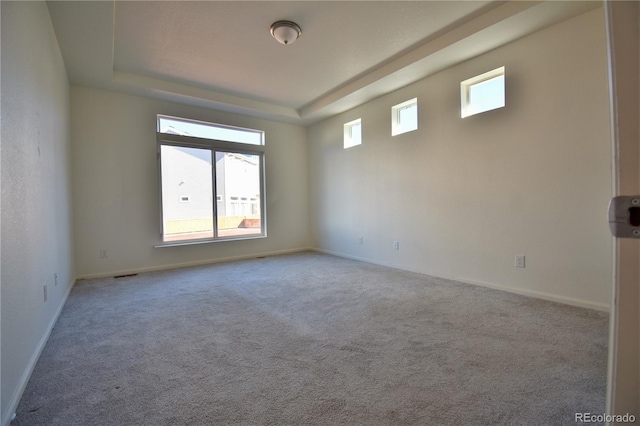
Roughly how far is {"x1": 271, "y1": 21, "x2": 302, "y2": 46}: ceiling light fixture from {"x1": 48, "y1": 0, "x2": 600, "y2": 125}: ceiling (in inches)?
2.5

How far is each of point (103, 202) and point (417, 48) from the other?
452 centimetres

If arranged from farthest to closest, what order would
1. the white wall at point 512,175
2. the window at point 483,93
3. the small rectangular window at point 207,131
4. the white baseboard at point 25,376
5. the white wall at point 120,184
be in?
1. the small rectangular window at point 207,131
2. the white wall at point 120,184
3. the window at point 483,93
4. the white wall at point 512,175
5. the white baseboard at point 25,376

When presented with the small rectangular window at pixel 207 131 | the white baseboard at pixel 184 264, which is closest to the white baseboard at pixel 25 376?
the white baseboard at pixel 184 264

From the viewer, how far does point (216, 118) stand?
4902 mm

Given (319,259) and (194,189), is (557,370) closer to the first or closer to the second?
(319,259)

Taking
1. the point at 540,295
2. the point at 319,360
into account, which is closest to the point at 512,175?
the point at 540,295

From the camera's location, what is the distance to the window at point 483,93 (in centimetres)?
313

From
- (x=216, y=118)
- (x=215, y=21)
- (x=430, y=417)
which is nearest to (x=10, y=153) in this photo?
(x=215, y=21)

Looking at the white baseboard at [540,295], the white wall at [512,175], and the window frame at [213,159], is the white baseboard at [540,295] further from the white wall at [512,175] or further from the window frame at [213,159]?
the window frame at [213,159]

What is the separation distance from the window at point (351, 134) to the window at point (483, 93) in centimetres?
192

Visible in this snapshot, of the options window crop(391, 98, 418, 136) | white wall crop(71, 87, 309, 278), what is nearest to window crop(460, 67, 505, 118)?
window crop(391, 98, 418, 136)

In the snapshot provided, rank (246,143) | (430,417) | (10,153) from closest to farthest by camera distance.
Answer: (430,417) < (10,153) < (246,143)

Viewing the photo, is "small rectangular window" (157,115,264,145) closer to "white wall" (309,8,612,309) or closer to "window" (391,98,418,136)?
"white wall" (309,8,612,309)

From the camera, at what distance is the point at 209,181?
4930 mm
